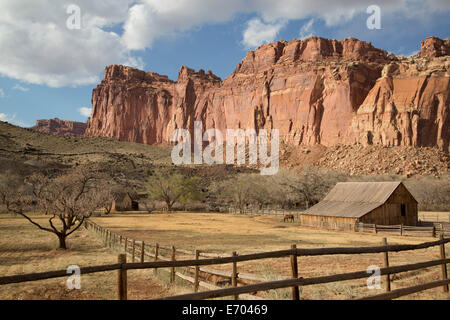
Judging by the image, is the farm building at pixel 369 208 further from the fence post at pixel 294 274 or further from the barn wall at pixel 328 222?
the fence post at pixel 294 274

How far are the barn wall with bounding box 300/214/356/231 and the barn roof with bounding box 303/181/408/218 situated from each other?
37 centimetres

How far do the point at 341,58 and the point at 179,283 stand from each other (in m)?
111

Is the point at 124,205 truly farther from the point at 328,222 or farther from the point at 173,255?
the point at 173,255

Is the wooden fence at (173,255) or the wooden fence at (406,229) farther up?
the wooden fence at (173,255)

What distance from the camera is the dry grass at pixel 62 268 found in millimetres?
10109

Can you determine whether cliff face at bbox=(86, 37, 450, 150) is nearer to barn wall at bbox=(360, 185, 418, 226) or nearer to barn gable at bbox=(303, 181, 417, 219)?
barn gable at bbox=(303, 181, 417, 219)

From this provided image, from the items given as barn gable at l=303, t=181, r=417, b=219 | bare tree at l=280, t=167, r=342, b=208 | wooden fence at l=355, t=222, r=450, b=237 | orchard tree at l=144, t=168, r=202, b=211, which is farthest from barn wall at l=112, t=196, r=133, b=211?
wooden fence at l=355, t=222, r=450, b=237

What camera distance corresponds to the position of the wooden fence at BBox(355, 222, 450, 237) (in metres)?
25.7

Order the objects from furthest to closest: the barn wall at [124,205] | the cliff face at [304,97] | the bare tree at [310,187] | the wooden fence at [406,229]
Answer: the cliff face at [304,97], the barn wall at [124,205], the bare tree at [310,187], the wooden fence at [406,229]

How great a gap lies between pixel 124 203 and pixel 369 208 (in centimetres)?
4418

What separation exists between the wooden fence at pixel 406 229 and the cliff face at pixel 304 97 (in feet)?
199

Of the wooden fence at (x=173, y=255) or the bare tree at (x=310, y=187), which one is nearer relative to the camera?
the wooden fence at (x=173, y=255)

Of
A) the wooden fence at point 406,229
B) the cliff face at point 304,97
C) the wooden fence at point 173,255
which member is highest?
the cliff face at point 304,97

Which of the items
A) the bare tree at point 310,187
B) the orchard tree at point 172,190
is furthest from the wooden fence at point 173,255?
the orchard tree at point 172,190
